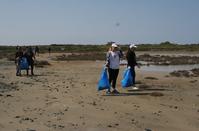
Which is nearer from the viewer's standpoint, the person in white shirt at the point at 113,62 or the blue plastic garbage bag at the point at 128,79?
the person in white shirt at the point at 113,62

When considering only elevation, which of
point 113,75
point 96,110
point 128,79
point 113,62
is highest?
point 113,62

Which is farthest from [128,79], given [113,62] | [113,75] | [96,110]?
[96,110]

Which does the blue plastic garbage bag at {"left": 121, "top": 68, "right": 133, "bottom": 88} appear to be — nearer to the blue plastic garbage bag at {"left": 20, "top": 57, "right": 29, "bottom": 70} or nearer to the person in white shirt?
the person in white shirt

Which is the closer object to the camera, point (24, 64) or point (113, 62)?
point (113, 62)

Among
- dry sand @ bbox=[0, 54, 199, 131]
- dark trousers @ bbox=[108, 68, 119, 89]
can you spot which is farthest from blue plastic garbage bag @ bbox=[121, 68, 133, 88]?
dark trousers @ bbox=[108, 68, 119, 89]

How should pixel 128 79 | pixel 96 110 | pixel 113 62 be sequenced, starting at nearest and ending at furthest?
1. pixel 96 110
2. pixel 113 62
3. pixel 128 79

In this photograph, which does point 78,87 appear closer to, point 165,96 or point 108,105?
point 165,96

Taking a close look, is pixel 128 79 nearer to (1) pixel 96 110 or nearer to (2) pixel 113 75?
(2) pixel 113 75

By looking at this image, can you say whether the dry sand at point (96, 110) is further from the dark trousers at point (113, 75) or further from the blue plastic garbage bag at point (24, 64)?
the blue plastic garbage bag at point (24, 64)

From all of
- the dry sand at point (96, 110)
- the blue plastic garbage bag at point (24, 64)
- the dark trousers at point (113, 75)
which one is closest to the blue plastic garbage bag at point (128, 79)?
the dry sand at point (96, 110)

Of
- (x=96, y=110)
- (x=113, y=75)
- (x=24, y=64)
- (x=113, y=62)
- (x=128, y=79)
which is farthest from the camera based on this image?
(x=24, y=64)

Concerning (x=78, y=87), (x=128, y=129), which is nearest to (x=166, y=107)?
(x=128, y=129)

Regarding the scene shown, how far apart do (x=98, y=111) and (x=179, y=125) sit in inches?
105

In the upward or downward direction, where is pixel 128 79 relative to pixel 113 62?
downward
